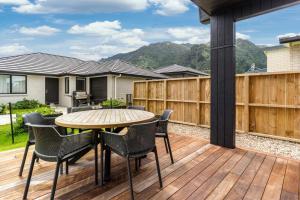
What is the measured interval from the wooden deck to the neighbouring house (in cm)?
429

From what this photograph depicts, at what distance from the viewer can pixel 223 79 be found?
4211 millimetres

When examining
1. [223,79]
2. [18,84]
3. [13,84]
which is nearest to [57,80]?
[18,84]

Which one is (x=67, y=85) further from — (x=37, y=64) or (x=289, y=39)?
(x=289, y=39)

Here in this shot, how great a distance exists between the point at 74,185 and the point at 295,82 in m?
4.48

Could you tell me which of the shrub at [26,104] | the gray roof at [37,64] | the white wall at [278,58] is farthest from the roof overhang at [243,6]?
the gray roof at [37,64]

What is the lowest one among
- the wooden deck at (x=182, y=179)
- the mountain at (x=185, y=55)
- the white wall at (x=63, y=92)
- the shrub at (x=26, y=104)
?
the wooden deck at (x=182, y=179)

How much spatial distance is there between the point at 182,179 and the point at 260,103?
9.18 ft

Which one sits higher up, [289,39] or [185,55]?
[185,55]

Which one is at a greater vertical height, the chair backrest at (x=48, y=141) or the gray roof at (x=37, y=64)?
the gray roof at (x=37, y=64)

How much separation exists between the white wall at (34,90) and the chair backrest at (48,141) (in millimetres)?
12095

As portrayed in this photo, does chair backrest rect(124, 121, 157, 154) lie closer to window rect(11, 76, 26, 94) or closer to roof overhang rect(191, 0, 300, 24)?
roof overhang rect(191, 0, 300, 24)

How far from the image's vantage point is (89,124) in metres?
2.36

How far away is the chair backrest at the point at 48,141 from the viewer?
7.04ft

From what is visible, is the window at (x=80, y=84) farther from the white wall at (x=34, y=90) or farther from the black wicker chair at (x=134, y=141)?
the black wicker chair at (x=134, y=141)
